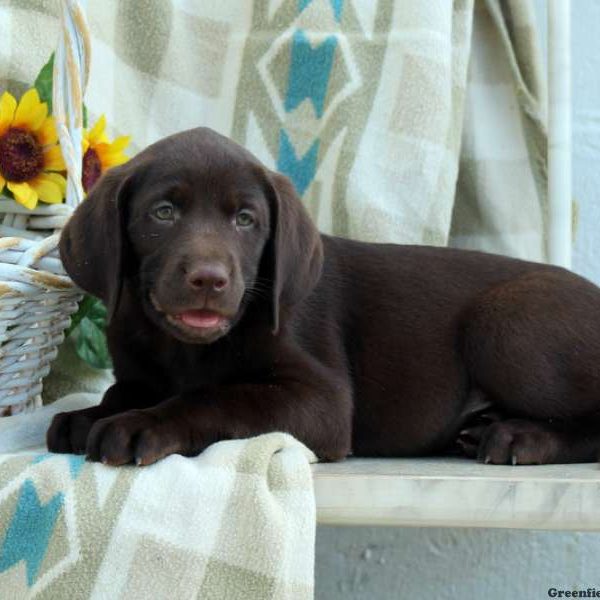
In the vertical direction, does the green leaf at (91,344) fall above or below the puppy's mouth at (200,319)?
below

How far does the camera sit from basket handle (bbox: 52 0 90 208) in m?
2.22

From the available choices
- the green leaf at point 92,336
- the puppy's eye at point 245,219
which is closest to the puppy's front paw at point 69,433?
the puppy's eye at point 245,219

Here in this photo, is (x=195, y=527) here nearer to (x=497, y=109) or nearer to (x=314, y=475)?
(x=314, y=475)

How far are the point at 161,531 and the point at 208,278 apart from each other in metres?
0.51

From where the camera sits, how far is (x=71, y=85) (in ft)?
7.34

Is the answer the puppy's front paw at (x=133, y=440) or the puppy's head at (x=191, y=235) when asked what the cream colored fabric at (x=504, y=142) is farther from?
the puppy's front paw at (x=133, y=440)

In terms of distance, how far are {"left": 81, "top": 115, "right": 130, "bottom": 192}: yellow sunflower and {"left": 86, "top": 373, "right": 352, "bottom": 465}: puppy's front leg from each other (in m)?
0.76

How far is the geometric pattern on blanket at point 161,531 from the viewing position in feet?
→ 4.92

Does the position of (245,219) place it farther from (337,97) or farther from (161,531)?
(337,97)

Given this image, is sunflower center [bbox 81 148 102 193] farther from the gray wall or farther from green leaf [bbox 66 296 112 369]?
the gray wall

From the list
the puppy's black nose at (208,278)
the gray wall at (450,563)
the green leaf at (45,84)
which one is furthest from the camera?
the gray wall at (450,563)

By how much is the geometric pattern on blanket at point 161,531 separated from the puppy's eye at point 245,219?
2.01ft

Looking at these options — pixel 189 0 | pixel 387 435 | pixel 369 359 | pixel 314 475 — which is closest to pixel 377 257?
pixel 369 359

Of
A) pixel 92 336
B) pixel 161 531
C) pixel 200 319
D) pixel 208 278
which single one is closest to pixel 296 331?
pixel 200 319
